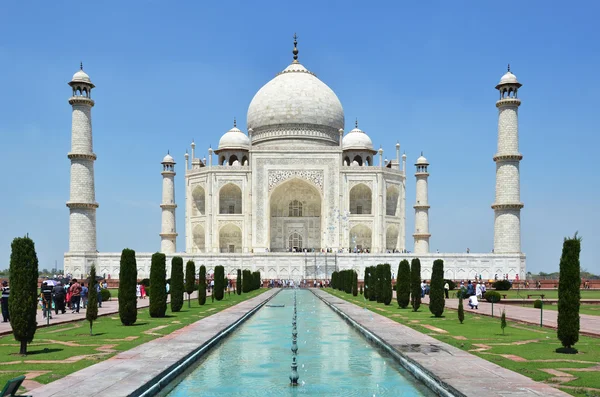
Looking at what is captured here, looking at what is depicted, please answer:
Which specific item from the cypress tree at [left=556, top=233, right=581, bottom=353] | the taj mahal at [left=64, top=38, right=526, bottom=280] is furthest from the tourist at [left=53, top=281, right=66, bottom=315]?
the taj mahal at [left=64, top=38, right=526, bottom=280]

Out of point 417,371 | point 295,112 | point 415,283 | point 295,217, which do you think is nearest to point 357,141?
point 295,112

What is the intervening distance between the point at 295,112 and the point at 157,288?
29.4 metres

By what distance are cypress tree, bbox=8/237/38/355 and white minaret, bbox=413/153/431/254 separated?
31.3 m

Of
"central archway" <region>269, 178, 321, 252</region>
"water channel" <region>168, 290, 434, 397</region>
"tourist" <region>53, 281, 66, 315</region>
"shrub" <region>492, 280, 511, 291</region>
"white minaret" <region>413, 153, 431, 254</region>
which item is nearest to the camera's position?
"water channel" <region>168, 290, 434, 397</region>

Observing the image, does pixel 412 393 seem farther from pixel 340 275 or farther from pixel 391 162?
pixel 391 162

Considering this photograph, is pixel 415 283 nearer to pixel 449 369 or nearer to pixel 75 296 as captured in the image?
pixel 75 296

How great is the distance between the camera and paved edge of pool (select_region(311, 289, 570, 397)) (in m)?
5.77

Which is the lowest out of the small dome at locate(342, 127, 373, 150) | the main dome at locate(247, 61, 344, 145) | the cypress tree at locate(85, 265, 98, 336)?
the cypress tree at locate(85, 265, 98, 336)

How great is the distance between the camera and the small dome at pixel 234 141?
42.8 metres

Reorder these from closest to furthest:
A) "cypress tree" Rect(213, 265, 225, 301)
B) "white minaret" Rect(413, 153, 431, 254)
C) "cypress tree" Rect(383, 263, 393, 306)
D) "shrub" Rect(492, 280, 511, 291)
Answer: "cypress tree" Rect(383, 263, 393, 306) → "cypress tree" Rect(213, 265, 225, 301) → "shrub" Rect(492, 280, 511, 291) → "white minaret" Rect(413, 153, 431, 254)

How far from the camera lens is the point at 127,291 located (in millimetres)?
12297

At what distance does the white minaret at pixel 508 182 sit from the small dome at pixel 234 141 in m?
16.1

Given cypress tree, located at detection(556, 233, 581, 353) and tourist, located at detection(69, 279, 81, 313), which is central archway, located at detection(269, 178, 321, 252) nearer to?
tourist, located at detection(69, 279, 81, 313)

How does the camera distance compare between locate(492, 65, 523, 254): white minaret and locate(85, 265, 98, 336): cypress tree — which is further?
locate(492, 65, 523, 254): white minaret
